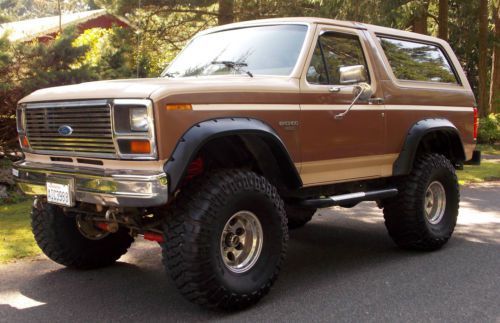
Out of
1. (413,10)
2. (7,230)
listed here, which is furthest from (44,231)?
(413,10)

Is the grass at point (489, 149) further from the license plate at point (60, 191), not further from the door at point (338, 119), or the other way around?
the license plate at point (60, 191)

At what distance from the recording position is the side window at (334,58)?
5.07 metres

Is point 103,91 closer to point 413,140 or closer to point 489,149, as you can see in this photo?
point 413,140

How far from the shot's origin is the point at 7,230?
22.1 ft

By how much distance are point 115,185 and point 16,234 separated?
3.31m

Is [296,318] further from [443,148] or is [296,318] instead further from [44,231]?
[443,148]

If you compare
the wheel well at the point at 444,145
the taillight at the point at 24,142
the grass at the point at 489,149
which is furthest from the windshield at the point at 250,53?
the grass at the point at 489,149

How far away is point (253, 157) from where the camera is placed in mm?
4566

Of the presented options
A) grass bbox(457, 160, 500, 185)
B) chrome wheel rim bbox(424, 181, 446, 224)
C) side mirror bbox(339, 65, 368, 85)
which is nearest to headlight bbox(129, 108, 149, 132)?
side mirror bbox(339, 65, 368, 85)

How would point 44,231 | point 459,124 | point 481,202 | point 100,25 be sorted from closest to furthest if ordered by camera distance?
point 44,231, point 459,124, point 481,202, point 100,25

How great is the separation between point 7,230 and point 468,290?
5024 millimetres

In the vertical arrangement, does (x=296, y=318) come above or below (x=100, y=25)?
below

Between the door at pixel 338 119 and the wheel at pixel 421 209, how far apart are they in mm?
390

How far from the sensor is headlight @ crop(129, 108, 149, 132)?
12.6 ft
